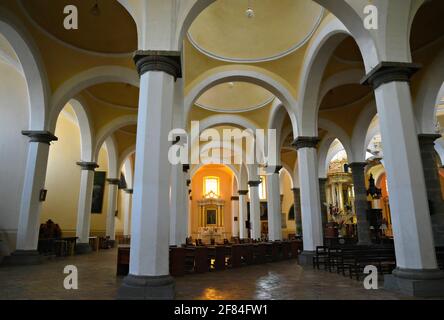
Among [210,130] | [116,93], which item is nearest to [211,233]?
[210,130]

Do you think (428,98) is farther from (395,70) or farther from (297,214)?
(297,214)

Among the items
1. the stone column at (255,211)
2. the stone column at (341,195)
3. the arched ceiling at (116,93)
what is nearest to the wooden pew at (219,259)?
the stone column at (255,211)

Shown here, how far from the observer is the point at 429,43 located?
8.75 meters

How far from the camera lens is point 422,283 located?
471cm

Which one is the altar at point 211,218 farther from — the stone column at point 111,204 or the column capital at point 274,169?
the column capital at point 274,169

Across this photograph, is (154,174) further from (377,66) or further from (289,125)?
(289,125)

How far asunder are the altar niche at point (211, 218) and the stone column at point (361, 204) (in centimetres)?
1577

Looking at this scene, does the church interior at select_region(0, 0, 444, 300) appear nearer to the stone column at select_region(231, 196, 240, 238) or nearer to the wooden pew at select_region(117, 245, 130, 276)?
the wooden pew at select_region(117, 245, 130, 276)

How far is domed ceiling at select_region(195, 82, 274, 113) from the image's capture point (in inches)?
558

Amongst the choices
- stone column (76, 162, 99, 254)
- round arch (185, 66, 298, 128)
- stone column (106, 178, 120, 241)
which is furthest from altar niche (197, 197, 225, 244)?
round arch (185, 66, 298, 128)

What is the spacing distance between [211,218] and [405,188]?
74.8 ft

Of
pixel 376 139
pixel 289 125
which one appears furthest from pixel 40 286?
pixel 376 139

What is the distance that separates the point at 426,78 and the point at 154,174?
915cm

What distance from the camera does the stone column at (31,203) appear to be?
8.55 meters
